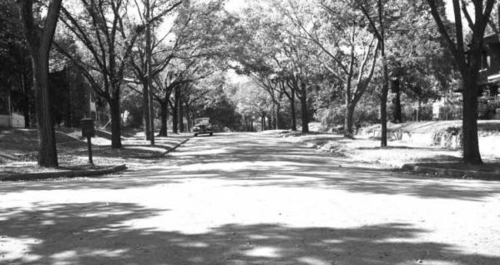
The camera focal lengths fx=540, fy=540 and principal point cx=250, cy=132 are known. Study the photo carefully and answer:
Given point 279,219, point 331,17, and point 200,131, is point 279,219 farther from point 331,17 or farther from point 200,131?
point 200,131

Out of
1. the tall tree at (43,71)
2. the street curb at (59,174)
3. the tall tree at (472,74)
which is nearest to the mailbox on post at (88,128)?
the tall tree at (43,71)

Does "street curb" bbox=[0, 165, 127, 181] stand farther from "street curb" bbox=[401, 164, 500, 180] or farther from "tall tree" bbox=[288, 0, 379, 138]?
"tall tree" bbox=[288, 0, 379, 138]

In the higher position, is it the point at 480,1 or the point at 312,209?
the point at 480,1

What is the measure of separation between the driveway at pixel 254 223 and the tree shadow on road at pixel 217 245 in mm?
12

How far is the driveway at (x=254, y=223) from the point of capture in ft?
19.4

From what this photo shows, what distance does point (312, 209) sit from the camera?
28.2ft

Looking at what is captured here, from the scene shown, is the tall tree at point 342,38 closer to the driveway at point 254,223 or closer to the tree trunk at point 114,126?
the tree trunk at point 114,126

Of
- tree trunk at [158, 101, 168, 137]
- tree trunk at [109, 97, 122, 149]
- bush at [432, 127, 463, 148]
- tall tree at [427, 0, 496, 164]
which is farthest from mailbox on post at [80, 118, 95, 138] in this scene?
tree trunk at [158, 101, 168, 137]

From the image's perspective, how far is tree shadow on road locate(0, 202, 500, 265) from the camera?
18.9 feet

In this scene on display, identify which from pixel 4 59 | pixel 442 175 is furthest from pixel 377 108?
pixel 442 175

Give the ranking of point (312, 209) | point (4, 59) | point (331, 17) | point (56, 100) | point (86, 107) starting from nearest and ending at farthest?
point (312, 209)
point (331, 17)
point (4, 59)
point (56, 100)
point (86, 107)

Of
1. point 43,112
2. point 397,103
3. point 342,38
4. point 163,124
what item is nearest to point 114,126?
point 43,112

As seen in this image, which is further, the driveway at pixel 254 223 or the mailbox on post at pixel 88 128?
the mailbox on post at pixel 88 128

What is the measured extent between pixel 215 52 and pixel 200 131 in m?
18.1
